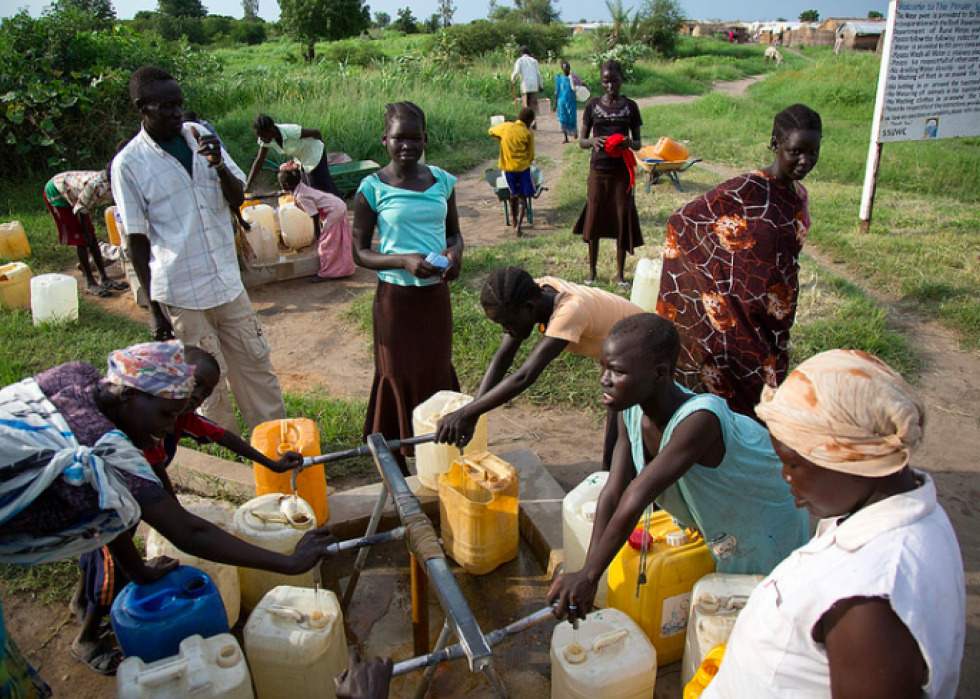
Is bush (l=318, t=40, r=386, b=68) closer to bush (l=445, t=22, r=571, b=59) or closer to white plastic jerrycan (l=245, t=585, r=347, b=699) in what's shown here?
bush (l=445, t=22, r=571, b=59)

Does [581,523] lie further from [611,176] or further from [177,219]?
[611,176]

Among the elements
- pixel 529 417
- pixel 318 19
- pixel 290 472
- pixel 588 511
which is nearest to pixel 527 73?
pixel 529 417

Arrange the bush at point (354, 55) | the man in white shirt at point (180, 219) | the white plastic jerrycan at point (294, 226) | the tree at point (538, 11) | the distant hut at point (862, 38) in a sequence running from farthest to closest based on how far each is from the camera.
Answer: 1. the tree at point (538, 11)
2. the distant hut at point (862, 38)
3. the bush at point (354, 55)
4. the white plastic jerrycan at point (294, 226)
5. the man in white shirt at point (180, 219)

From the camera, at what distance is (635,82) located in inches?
841

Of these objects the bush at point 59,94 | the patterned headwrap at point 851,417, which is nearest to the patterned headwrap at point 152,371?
the patterned headwrap at point 851,417

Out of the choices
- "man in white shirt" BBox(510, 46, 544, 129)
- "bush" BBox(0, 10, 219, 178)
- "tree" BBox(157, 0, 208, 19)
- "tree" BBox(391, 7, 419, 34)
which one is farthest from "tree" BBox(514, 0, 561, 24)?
Result: "bush" BBox(0, 10, 219, 178)

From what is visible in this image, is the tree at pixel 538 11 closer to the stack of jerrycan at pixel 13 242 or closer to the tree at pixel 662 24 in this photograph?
the tree at pixel 662 24

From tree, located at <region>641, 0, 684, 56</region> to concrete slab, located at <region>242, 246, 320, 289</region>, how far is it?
26.4 meters

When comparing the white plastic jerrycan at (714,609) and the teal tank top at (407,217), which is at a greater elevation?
the teal tank top at (407,217)

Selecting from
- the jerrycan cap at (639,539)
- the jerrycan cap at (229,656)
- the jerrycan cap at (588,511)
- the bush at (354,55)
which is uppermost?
the bush at (354,55)

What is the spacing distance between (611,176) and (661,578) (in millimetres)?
4438

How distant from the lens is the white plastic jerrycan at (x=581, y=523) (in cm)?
263

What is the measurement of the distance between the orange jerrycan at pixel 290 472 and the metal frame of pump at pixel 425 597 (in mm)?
335

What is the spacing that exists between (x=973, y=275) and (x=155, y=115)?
6.60m
